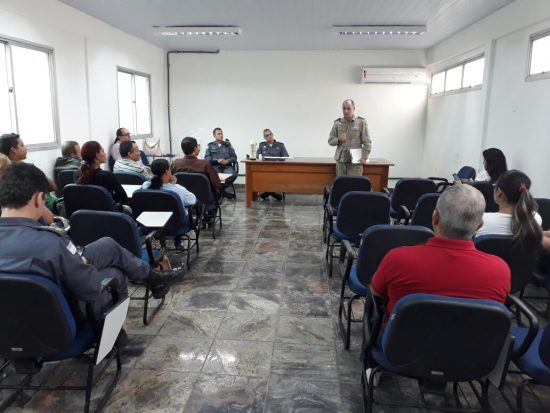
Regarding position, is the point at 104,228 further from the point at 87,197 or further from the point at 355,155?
the point at 355,155

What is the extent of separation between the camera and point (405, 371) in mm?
1622

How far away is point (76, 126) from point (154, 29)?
207 centimetres

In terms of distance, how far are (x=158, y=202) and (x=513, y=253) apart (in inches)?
103

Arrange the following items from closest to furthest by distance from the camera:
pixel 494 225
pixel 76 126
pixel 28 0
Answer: pixel 494 225, pixel 28 0, pixel 76 126

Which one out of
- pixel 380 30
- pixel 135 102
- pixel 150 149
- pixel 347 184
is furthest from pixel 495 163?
pixel 135 102

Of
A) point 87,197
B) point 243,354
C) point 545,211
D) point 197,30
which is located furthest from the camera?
point 197,30

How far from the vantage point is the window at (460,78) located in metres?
6.12

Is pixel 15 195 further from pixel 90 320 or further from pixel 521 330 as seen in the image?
pixel 521 330

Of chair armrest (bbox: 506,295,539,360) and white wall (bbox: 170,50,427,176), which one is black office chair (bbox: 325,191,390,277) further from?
white wall (bbox: 170,50,427,176)

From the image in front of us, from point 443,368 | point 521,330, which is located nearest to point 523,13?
point 521,330

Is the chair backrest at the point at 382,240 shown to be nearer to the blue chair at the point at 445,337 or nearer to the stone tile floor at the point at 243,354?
the stone tile floor at the point at 243,354

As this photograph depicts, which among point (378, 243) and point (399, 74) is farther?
point (399, 74)

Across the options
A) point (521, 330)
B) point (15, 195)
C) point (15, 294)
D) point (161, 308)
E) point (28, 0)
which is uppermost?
point (28, 0)

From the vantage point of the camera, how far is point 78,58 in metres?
5.66
